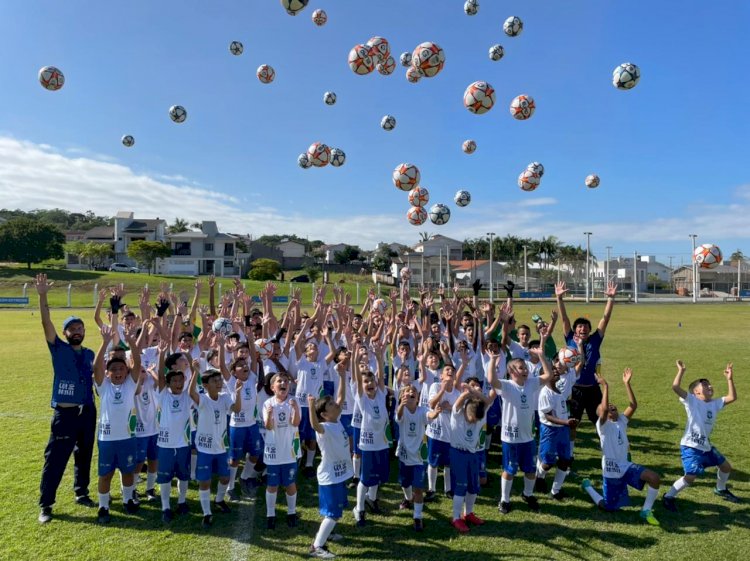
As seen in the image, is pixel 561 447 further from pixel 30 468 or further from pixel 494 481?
pixel 30 468

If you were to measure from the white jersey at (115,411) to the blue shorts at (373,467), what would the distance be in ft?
8.55

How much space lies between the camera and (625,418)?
18.7 feet

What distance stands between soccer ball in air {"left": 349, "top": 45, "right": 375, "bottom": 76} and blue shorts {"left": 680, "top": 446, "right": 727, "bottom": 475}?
403 inches

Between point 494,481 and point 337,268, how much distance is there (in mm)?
68865

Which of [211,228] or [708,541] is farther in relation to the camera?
[211,228]

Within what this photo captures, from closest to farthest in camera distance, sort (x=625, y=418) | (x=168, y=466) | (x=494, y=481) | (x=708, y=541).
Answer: (x=708, y=541), (x=168, y=466), (x=625, y=418), (x=494, y=481)

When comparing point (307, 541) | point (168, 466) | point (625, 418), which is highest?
point (625, 418)

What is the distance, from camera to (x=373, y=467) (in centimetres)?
548

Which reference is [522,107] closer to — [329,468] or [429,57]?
[429,57]

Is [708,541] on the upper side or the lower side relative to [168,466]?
lower

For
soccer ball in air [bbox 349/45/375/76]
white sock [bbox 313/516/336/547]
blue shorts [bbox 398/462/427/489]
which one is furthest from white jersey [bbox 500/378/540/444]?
soccer ball in air [bbox 349/45/375/76]

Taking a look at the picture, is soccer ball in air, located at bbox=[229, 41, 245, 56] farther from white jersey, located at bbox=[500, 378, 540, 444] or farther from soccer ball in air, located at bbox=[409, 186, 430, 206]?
white jersey, located at bbox=[500, 378, 540, 444]

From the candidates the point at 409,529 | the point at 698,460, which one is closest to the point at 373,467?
the point at 409,529

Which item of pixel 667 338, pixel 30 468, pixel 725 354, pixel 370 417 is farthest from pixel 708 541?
pixel 667 338
